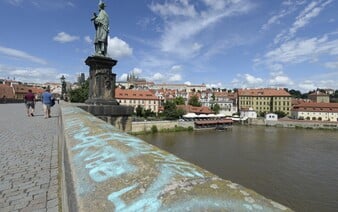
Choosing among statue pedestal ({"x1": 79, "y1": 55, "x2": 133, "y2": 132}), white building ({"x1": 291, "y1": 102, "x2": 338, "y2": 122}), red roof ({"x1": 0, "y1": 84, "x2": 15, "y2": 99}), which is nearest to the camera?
statue pedestal ({"x1": 79, "y1": 55, "x2": 133, "y2": 132})

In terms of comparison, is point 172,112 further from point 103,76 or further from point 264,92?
point 103,76

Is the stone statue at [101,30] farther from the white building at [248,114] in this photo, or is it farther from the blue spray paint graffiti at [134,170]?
the white building at [248,114]

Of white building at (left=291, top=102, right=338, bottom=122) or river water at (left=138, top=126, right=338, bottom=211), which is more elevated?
white building at (left=291, top=102, right=338, bottom=122)

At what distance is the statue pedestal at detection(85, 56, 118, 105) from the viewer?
7.62 m

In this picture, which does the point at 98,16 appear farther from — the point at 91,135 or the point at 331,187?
the point at 331,187

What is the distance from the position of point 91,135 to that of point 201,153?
26.1 meters

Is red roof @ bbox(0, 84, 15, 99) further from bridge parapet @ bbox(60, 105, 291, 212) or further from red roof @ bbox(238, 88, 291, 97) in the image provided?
red roof @ bbox(238, 88, 291, 97)

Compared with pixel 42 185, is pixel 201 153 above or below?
below

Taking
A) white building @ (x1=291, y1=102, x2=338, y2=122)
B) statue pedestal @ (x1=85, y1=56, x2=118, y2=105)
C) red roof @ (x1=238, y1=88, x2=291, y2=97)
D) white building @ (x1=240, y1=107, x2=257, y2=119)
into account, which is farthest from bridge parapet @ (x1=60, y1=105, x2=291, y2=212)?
red roof @ (x1=238, y1=88, x2=291, y2=97)

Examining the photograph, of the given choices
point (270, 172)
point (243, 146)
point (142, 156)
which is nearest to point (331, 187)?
point (270, 172)

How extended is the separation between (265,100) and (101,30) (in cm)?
8381

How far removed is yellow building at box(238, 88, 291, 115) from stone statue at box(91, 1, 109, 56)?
77351 mm

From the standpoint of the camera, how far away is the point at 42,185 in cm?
303

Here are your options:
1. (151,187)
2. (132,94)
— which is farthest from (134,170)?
(132,94)
